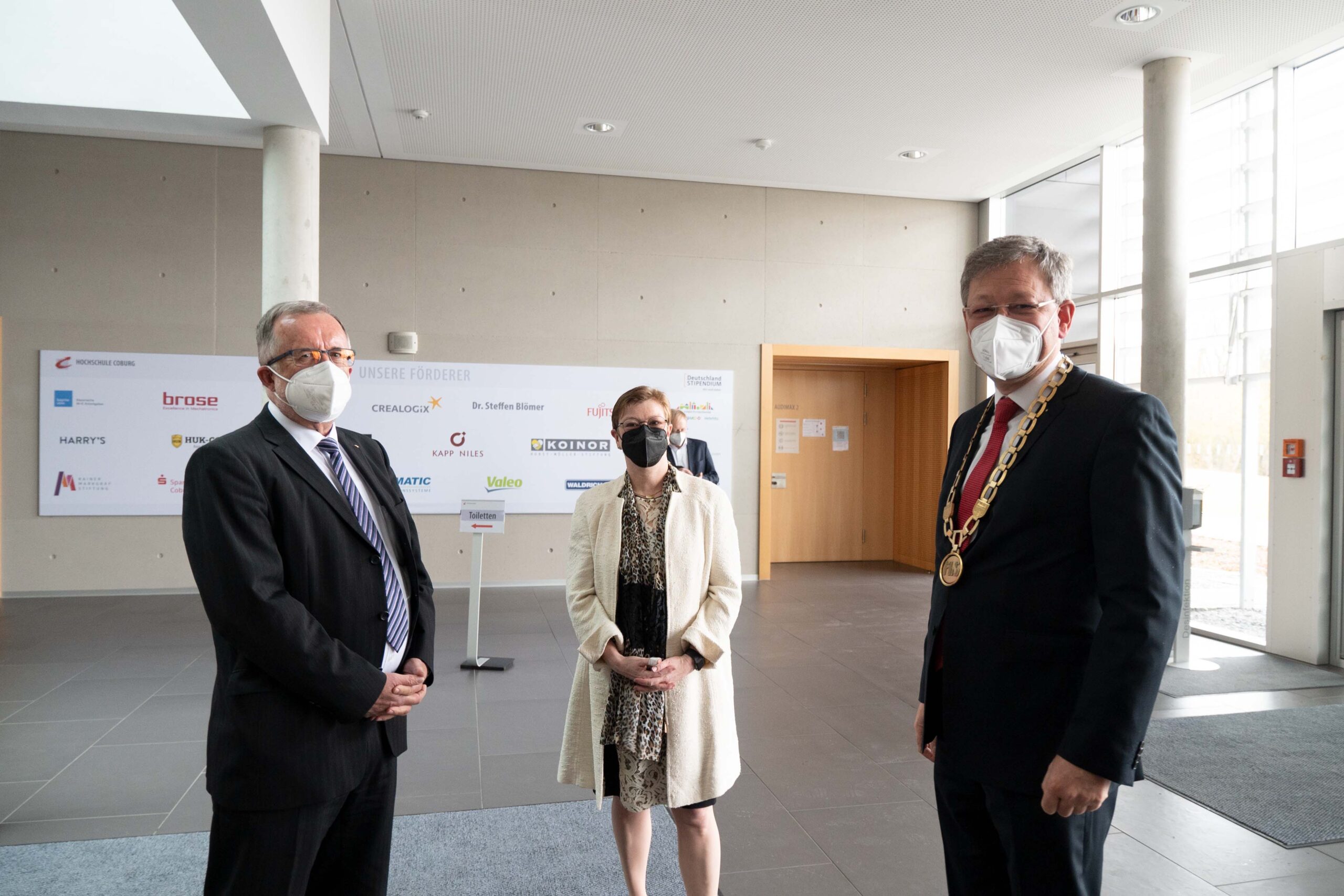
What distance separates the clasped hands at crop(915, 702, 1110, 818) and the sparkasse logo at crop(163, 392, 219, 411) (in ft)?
26.5

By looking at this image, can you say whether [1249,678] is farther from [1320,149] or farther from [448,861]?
[448,861]

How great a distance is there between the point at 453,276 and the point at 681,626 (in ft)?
22.2

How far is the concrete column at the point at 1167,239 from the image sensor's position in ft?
18.4

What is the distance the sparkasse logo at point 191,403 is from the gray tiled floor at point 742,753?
6.48 ft

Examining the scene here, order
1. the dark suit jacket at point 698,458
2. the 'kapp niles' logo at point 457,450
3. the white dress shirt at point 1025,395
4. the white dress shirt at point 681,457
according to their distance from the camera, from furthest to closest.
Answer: the 'kapp niles' logo at point 457,450, the dark suit jacket at point 698,458, the white dress shirt at point 681,457, the white dress shirt at point 1025,395

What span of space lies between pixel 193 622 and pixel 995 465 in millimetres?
6844

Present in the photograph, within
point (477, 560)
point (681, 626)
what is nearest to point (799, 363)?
point (477, 560)

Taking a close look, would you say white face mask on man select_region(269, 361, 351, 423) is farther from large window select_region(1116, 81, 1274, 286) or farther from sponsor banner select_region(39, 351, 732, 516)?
large window select_region(1116, 81, 1274, 286)

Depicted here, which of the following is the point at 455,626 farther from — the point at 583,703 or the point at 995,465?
the point at 995,465

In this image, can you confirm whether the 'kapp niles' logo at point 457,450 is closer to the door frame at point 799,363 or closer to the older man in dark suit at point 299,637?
the door frame at point 799,363

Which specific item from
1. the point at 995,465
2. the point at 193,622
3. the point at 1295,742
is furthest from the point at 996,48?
the point at 193,622

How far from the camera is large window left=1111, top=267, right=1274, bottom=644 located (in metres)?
6.28

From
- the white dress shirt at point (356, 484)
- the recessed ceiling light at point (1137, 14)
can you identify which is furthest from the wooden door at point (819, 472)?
the white dress shirt at point (356, 484)

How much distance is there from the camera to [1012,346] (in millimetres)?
1631
